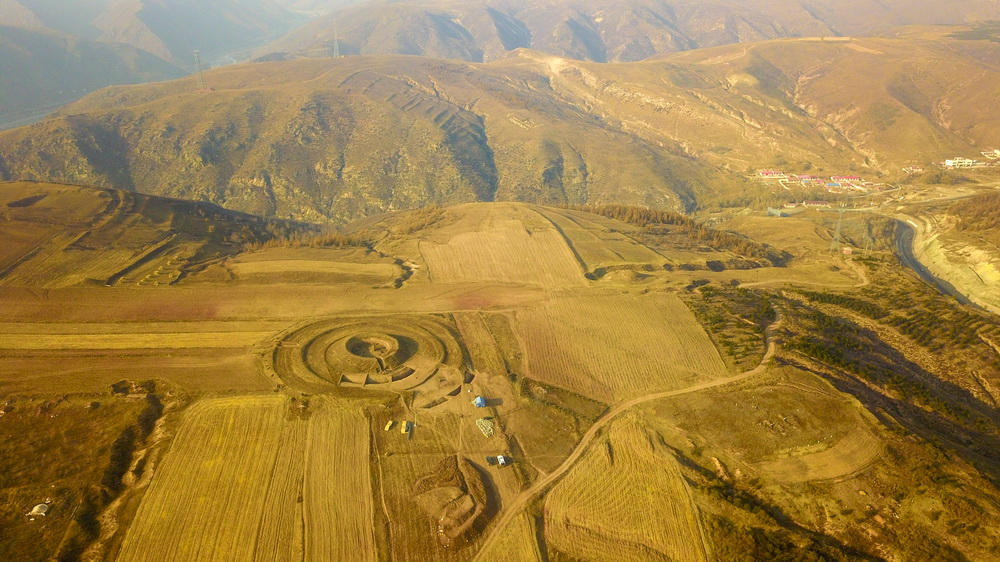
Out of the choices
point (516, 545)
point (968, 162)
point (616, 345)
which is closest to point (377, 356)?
point (616, 345)

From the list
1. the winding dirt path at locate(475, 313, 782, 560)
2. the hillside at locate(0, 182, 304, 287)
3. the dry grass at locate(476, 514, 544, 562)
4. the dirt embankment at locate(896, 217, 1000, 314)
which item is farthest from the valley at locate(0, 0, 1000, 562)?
the dirt embankment at locate(896, 217, 1000, 314)

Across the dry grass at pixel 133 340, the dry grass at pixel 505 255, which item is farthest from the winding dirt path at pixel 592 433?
the dry grass at pixel 133 340

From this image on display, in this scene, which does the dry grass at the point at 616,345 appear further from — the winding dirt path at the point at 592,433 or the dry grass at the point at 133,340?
the dry grass at the point at 133,340

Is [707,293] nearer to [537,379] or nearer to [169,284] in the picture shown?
[537,379]

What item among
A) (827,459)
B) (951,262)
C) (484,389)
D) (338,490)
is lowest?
(951,262)

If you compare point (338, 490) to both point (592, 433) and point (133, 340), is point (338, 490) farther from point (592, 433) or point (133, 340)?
point (133, 340)

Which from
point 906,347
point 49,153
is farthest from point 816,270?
point 49,153

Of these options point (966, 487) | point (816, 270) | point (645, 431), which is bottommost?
point (816, 270)
